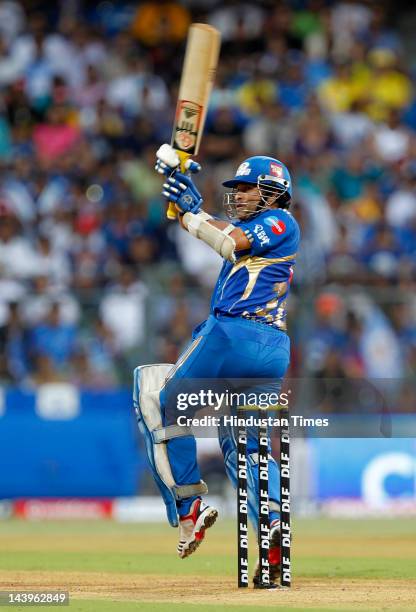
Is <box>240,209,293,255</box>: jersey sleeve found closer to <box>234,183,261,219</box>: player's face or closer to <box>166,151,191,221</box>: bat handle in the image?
<box>234,183,261,219</box>: player's face

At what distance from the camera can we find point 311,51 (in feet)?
62.8

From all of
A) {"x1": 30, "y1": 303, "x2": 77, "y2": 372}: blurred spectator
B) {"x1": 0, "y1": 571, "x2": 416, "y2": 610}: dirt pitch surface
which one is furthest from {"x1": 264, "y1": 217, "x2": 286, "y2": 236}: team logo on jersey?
{"x1": 30, "y1": 303, "x2": 77, "y2": 372}: blurred spectator

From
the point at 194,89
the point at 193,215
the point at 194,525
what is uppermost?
the point at 194,89

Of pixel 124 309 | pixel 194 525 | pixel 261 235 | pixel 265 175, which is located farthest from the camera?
pixel 124 309

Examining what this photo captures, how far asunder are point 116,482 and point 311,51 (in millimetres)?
7335

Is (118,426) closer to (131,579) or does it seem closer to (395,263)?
(395,263)

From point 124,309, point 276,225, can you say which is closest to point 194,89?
point 276,225

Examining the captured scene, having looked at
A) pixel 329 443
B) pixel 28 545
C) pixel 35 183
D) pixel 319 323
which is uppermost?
pixel 35 183

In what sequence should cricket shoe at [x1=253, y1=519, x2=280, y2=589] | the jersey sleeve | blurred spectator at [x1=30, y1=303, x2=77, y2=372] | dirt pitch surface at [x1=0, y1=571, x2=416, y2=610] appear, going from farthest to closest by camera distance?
blurred spectator at [x1=30, y1=303, x2=77, y2=372], the jersey sleeve, cricket shoe at [x1=253, y1=519, x2=280, y2=589], dirt pitch surface at [x1=0, y1=571, x2=416, y2=610]

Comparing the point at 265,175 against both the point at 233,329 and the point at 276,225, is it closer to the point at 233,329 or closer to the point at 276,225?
the point at 276,225

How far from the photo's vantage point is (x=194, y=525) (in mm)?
8055

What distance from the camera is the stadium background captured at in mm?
14664

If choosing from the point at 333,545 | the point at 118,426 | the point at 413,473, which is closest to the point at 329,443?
the point at 413,473

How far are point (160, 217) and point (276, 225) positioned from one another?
8.95 metres
